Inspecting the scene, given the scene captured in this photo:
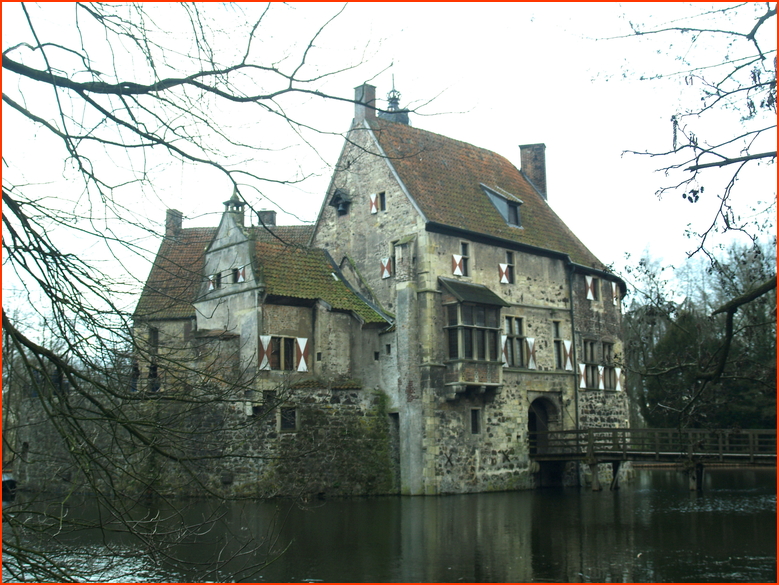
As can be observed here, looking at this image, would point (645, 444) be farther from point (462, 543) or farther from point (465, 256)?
point (462, 543)

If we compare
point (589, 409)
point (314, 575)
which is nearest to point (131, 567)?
point (314, 575)

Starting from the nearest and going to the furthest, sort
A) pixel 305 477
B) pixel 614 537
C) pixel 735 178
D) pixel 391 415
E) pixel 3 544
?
pixel 3 544 → pixel 735 178 → pixel 614 537 → pixel 305 477 → pixel 391 415

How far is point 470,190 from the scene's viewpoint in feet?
96.5

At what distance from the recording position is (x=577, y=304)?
30562 millimetres

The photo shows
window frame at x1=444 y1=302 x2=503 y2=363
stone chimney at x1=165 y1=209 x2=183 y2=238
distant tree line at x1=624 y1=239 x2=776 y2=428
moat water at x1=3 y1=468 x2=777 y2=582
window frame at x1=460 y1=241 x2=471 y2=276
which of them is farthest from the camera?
window frame at x1=460 y1=241 x2=471 y2=276

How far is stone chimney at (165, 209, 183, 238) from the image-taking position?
21.1 ft

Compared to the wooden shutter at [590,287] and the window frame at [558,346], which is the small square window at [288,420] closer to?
the window frame at [558,346]

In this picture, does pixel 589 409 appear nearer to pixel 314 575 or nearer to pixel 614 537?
pixel 614 537

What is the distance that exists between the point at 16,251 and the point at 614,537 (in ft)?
40.5

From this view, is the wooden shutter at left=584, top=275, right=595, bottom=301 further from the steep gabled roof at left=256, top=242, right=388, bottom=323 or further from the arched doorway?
the steep gabled roof at left=256, top=242, right=388, bottom=323

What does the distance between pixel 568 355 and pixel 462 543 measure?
16.5 metres

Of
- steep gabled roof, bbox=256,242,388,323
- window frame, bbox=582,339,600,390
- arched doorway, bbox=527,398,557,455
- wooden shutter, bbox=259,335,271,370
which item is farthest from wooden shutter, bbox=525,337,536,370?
wooden shutter, bbox=259,335,271,370

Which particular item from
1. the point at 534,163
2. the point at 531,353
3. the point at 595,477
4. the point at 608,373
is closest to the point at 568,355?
the point at 531,353

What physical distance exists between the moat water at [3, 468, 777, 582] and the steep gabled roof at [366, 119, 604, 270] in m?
9.50
